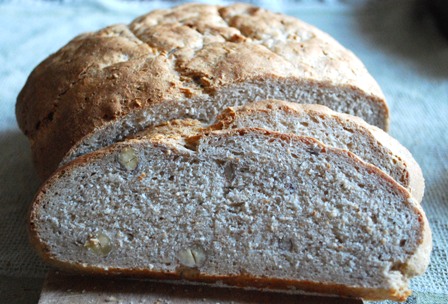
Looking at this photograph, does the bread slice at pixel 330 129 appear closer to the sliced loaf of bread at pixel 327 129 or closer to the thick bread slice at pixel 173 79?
the sliced loaf of bread at pixel 327 129

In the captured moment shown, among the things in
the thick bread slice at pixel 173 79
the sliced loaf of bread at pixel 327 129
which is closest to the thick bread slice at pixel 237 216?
the sliced loaf of bread at pixel 327 129

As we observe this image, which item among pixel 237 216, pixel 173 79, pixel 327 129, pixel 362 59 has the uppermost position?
pixel 173 79

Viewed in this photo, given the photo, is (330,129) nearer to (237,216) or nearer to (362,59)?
(237,216)

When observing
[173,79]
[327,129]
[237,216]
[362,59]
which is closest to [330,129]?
[327,129]

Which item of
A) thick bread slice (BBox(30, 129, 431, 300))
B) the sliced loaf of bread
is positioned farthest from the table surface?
the sliced loaf of bread

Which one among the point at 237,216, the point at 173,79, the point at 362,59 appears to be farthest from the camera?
the point at 362,59

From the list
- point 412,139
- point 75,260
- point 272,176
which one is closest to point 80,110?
point 75,260

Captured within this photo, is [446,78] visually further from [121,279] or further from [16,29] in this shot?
[16,29]
